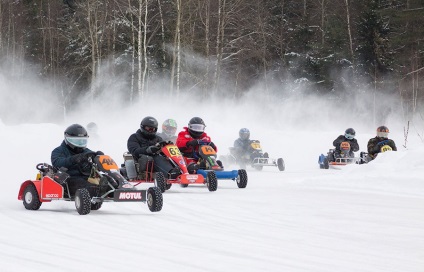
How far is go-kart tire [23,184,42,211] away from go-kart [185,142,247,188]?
460 centimetres

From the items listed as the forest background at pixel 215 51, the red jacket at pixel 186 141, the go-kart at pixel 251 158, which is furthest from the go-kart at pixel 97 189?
the forest background at pixel 215 51

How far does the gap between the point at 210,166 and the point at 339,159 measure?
9.44 meters

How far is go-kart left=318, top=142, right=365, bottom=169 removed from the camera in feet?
78.0

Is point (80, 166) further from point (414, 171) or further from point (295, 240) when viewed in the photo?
point (414, 171)

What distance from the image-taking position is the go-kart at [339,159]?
23.8m

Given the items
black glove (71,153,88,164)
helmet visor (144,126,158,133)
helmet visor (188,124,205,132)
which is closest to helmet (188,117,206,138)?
helmet visor (188,124,205,132)

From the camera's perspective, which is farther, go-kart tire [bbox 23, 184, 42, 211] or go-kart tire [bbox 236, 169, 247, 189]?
go-kart tire [bbox 236, 169, 247, 189]

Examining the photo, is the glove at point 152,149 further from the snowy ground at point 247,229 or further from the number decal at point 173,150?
the snowy ground at point 247,229

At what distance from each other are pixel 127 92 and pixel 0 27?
1222 cm

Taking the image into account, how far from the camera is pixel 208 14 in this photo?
4131 centimetres

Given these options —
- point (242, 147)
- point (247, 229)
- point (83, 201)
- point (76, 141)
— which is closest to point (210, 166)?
point (76, 141)

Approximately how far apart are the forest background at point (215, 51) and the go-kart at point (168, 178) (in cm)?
2489

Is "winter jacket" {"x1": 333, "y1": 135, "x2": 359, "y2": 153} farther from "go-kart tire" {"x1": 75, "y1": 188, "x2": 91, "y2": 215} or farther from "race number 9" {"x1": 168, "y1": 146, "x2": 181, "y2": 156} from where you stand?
"go-kart tire" {"x1": 75, "y1": 188, "x2": 91, "y2": 215}

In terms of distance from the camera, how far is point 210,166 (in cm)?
1555
